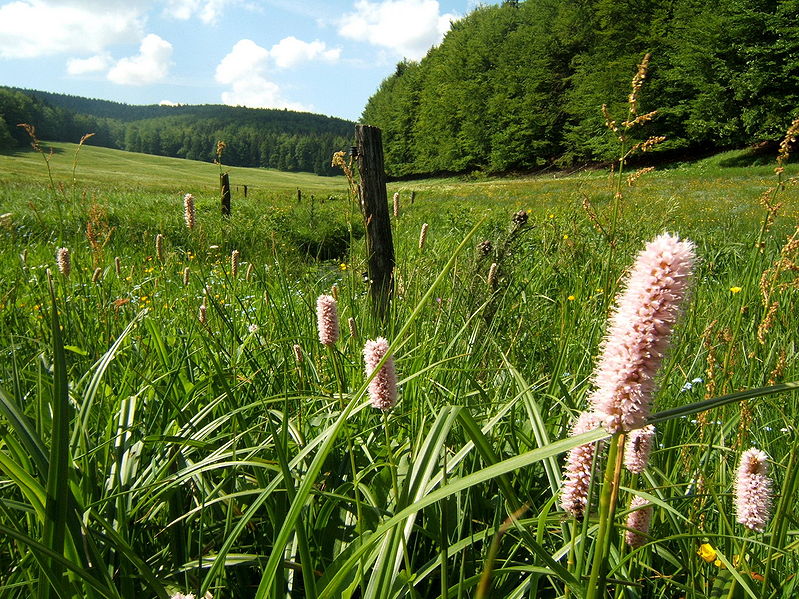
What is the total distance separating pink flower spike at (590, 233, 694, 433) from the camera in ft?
2.35

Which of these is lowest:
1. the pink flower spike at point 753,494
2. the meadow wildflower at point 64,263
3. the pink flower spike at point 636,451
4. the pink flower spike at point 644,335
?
the pink flower spike at point 753,494

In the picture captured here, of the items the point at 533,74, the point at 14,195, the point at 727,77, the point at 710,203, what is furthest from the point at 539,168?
the point at 14,195

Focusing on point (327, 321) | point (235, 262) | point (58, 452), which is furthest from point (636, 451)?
point (235, 262)

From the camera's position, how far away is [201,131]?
141 metres

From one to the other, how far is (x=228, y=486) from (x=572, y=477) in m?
1.20

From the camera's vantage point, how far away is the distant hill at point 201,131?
3516 inches

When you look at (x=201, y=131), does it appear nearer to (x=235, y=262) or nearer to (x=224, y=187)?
(x=224, y=187)

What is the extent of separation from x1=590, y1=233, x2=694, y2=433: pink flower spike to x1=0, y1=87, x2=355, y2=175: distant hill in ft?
250

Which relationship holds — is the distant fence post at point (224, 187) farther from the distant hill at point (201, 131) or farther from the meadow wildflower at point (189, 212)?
the distant hill at point (201, 131)

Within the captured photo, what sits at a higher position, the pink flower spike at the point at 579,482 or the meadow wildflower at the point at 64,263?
the meadow wildflower at the point at 64,263

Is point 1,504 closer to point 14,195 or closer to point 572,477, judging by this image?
point 572,477

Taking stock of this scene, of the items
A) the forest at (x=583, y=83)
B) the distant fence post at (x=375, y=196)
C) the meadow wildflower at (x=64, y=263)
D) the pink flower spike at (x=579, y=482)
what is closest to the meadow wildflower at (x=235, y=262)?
the meadow wildflower at (x=64, y=263)

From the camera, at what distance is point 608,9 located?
4309cm

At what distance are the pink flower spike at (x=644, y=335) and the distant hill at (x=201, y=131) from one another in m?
76.1
